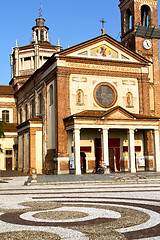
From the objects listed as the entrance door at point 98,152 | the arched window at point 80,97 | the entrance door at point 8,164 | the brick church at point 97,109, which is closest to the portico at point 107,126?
the brick church at point 97,109

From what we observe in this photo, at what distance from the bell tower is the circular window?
7.57 meters

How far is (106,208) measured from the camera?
34.0 feet

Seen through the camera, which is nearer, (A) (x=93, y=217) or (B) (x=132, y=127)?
(A) (x=93, y=217)

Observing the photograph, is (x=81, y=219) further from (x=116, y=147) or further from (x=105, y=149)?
(x=116, y=147)

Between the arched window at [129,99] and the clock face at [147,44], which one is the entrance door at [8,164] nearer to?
the arched window at [129,99]

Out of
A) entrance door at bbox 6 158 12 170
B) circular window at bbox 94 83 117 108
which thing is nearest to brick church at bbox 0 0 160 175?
circular window at bbox 94 83 117 108

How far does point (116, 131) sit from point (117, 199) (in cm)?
2161

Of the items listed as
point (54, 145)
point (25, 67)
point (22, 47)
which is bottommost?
point (54, 145)

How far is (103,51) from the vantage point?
3466 cm

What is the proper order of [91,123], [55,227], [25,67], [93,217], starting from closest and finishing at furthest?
[55,227]
[93,217]
[91,123]
[25,67]

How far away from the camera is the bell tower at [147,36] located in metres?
40.5

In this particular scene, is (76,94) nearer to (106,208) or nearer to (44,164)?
(44,164)

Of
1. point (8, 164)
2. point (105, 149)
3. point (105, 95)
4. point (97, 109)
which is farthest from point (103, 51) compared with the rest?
point (8, 164)

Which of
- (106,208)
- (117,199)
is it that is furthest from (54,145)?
(106,208)
